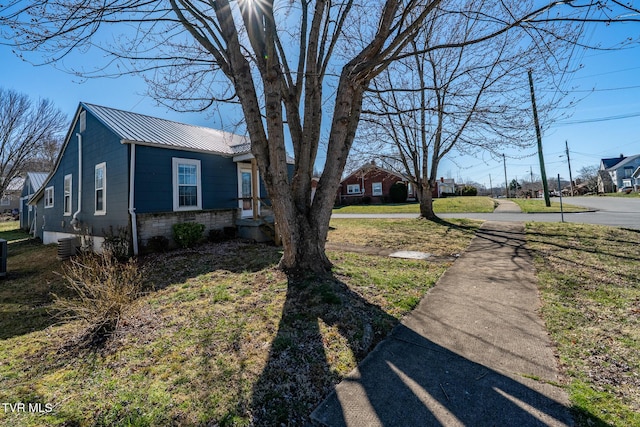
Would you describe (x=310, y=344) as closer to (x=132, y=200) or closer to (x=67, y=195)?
(x=132, y=200)

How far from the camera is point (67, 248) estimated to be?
10.2 metres

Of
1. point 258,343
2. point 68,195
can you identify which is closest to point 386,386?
point 258,343

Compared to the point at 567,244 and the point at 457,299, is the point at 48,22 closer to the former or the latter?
the point at 457,299

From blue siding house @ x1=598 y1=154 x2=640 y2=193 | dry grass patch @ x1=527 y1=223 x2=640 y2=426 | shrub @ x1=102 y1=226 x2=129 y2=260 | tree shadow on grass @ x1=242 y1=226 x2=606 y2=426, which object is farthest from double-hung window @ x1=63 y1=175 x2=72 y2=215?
blue siding house @ x1=598 y1=154 x2=640 y2=193

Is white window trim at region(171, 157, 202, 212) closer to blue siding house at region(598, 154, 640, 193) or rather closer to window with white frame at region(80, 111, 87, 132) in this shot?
window with white frame at region(80, 111, 87, 132)

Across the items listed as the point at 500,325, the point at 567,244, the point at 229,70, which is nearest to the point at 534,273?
the point at 500,325

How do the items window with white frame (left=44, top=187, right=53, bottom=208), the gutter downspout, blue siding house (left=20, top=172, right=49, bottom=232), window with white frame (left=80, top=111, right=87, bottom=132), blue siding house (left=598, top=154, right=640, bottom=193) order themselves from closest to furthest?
the gutter downspout, window with white frame (left=80, top=111, right=87, bottom=132), window with white frame (left=44, top=187, right=53, bottom=208), blue siding house (left=20, top=172, right=49, bottom=232), blue siding house (left=598, top=154, right=640, bottom=193)

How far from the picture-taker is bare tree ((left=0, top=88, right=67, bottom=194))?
20750 mm

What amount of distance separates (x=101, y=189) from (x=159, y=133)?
300 cm

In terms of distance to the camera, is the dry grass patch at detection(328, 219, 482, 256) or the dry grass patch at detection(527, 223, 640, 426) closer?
the dry grass patch at detection(527, 223, 640, 426)

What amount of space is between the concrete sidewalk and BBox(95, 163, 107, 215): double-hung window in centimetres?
1108

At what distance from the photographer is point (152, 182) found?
29.5ft

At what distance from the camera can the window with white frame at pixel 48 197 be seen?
14.4 meters

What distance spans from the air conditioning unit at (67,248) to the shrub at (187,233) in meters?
4.73
